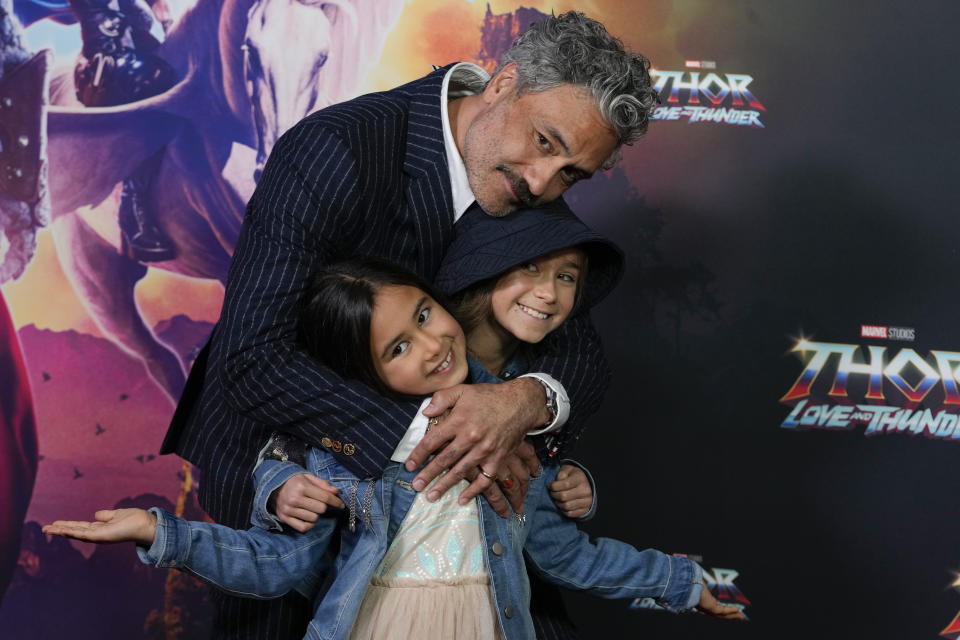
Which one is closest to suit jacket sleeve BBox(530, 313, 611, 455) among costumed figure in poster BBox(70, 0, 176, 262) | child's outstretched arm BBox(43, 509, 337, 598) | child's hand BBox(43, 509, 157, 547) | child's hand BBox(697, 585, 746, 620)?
child's hand BBox(697, 585, 746, 620)

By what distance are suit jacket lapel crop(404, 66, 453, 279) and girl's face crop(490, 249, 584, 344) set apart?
16cm

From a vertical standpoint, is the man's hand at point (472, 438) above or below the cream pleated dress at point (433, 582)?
above

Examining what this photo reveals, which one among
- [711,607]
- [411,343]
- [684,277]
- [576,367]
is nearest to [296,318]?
[411,343]

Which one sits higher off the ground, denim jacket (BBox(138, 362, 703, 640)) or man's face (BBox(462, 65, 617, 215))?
man's face (BBox(462, 65, 617, 215))

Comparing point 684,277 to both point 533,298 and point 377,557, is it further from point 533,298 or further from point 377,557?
point 377,557

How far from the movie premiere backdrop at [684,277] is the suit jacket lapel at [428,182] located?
34.9 inches

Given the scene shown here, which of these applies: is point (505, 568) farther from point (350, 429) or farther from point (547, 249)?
point (547, 249)

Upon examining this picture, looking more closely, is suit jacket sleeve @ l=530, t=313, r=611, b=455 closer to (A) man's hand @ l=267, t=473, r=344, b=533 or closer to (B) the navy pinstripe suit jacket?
(B) the navy pinstripe suit jacket

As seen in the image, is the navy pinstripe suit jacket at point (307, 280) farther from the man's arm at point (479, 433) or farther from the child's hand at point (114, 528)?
the child's hand at point (114, 528)

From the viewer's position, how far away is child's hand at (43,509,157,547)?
1.49 m

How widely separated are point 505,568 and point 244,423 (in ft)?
1.84

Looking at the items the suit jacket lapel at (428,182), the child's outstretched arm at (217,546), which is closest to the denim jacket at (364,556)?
the child's outstretched arm at (217,546)

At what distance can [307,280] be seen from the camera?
5.96 feet

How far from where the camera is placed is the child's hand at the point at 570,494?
1986 mm
